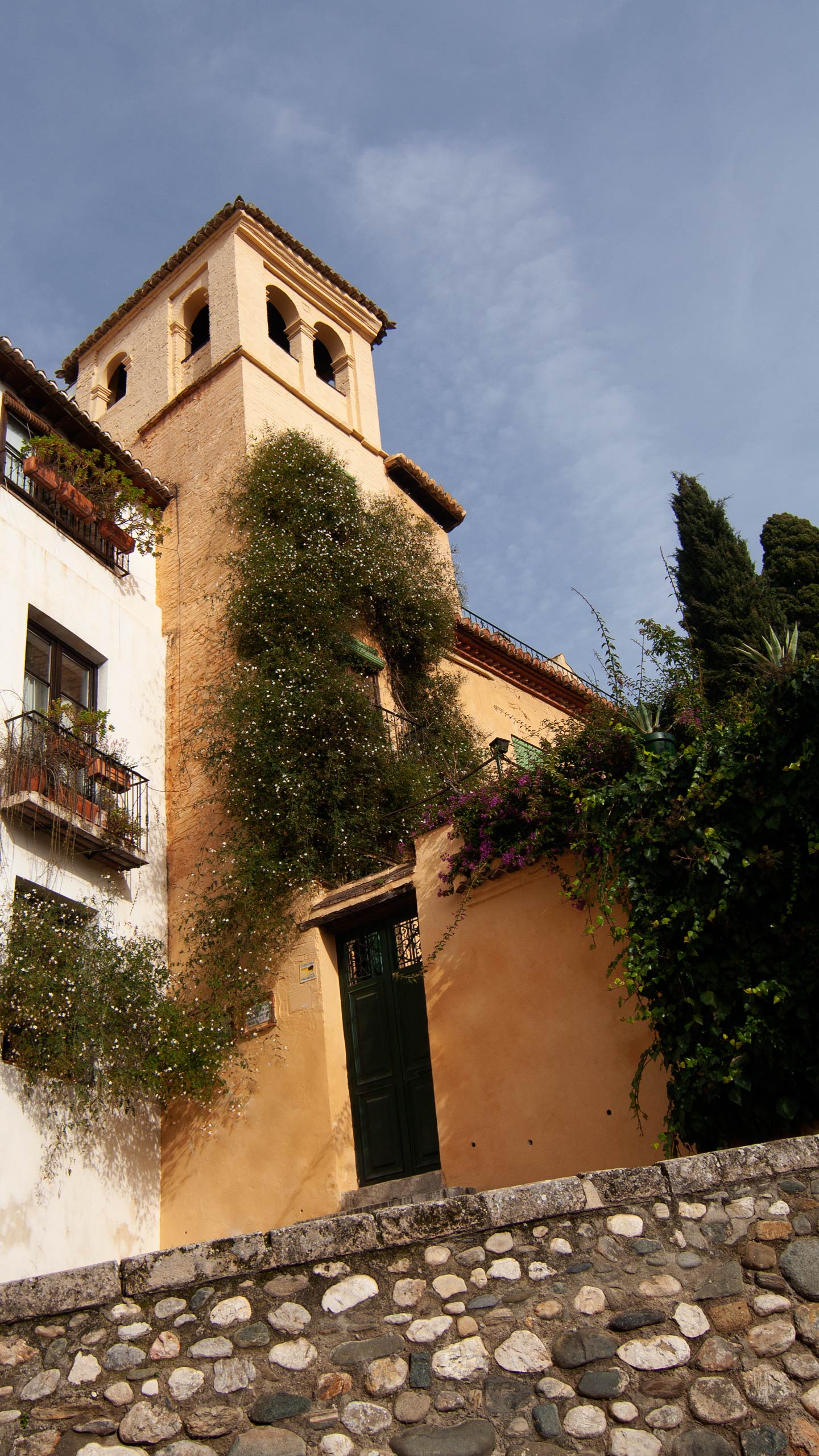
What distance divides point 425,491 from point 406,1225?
14.1 m

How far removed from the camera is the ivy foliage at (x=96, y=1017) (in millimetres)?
9312

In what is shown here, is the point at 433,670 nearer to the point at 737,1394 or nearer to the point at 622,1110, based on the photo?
the point at 622,1110

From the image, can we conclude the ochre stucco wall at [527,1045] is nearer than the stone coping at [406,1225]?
No

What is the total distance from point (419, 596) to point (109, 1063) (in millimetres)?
6800

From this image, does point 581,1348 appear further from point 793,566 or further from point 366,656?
point 793,566

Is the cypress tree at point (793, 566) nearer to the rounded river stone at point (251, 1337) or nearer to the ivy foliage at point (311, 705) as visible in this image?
the ivy foliage at point (311, 705)

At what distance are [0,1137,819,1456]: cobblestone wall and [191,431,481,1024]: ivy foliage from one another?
245 inches

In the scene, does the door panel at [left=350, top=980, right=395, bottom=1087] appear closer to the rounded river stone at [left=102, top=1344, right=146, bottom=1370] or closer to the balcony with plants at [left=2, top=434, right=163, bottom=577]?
the rounded river stone at [left=102, top=1344, right=146, bottom=1370]

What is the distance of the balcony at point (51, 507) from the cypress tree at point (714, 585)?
720 centimetres

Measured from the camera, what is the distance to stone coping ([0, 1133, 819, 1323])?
446 centimetres

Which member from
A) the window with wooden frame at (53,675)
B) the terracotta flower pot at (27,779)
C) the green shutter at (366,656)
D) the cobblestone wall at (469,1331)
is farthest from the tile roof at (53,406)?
the cobblestone wall at (469,1331)

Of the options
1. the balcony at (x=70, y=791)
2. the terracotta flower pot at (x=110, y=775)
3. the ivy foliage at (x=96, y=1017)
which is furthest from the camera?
the terracotta flower pot at (x=110, y=775)

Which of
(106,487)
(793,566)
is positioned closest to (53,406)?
(106,487)

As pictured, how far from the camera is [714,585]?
1622 centimetres
